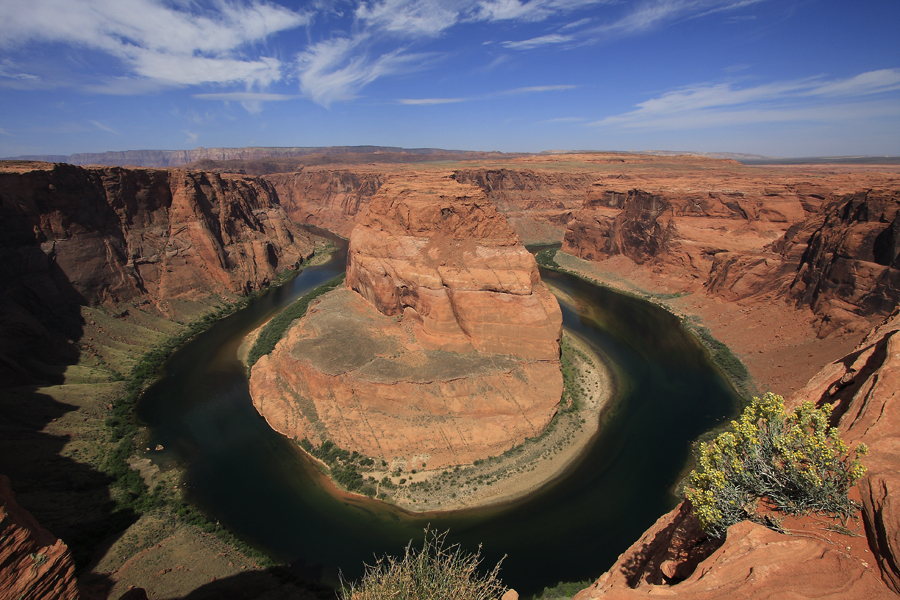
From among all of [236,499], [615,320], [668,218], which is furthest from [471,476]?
[668,218]

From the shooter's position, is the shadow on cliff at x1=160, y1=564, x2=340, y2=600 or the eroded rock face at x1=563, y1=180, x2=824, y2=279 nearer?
the shadow on cliff at x1=160, y1=564, x2=340, y2=600

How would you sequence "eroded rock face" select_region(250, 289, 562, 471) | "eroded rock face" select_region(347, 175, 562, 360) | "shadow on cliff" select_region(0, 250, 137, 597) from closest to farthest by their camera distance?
"shadow on cliff" select_region(0, 250, 137, 597), "eroded rock face" select_region(250, 289, 562, 471), "eroded rock face" select_region(347, 175, 562, 360)

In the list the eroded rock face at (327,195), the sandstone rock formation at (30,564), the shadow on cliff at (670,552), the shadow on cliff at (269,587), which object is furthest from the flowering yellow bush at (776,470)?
the eroded rock face at (327,195)

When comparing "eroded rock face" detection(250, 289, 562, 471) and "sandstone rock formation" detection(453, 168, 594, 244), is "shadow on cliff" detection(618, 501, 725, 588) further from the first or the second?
"sandstone rock formation" detection(453, 168, 594, 244)

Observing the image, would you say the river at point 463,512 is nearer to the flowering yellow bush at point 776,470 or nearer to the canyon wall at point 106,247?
the canyon wall at point 106,247

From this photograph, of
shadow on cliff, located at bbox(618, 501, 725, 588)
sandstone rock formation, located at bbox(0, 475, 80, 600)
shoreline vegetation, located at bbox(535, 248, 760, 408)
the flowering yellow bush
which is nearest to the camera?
the flowering yellow bush

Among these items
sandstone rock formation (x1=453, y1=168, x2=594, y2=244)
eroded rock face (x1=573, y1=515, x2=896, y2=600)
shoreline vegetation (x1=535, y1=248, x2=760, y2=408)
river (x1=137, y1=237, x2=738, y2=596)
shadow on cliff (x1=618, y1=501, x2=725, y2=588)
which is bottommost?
river (x1=137, y1=237, x2=738, y2=596)

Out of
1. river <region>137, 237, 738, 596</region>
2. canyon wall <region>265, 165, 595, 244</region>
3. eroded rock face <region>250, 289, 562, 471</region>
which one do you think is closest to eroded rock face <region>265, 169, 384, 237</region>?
canyon wall <region>265, 165, 595, 244</region>

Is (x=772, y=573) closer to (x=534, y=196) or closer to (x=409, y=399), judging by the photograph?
(x=409, y=399)

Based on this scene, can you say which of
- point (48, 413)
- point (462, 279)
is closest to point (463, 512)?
point (462, 279)
